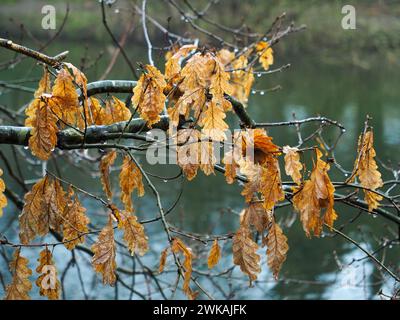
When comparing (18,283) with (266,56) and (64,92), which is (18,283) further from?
(266,56)

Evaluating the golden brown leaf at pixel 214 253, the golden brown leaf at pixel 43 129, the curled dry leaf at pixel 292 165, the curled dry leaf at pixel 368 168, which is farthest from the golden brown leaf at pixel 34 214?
the curled dry leaf at pixel 368 168

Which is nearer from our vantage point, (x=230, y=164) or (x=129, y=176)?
(x=230, y=164)

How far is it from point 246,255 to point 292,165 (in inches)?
13.4

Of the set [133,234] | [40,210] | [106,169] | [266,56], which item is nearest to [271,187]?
[133,234]

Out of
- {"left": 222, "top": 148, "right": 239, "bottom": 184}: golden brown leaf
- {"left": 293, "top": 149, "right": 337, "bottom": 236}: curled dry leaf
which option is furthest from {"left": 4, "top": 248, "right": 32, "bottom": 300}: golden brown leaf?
{"left": 293, "top": 149, "right": 337, "bottom": 236}: curled dry leaf

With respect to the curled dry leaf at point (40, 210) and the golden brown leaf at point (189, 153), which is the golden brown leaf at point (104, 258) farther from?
the golden brown leaf at point (189, 153)

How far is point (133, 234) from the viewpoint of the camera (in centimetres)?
193

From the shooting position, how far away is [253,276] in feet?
6.26

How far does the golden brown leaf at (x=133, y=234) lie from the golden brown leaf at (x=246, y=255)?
1.02ft

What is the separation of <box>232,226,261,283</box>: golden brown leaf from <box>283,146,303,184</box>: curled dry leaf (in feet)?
0.81

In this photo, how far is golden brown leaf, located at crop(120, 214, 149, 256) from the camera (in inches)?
→ 75.6

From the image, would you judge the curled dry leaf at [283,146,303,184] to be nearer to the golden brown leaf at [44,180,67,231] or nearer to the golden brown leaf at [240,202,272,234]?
the golden brown leaf at [240,202,272,234]

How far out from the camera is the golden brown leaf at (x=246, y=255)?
1.91 m
